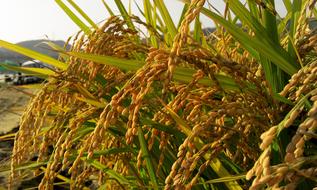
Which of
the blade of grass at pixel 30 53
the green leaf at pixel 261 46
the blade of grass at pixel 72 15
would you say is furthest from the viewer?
the blade of grass at pixel 72 15

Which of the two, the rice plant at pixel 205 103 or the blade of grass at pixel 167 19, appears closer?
the rice plant at pixel 205 103

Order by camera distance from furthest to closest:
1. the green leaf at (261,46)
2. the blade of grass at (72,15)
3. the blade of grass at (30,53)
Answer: the blade of grass at (72,15) → the blade of grass at (30,53) → the green leaf at (261,46)

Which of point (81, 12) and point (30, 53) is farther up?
point (81, 12)

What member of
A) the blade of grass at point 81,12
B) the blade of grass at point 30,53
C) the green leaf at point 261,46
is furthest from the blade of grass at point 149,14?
the green leaf at point 261,46

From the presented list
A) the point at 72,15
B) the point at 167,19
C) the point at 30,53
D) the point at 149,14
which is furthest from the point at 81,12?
the point at 167,19

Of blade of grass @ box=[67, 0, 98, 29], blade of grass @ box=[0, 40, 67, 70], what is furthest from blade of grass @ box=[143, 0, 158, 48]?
blade of grass @ box=[0, 40, 67, 70]

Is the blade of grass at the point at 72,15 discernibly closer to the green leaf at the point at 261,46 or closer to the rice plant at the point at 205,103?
the rice plant at the point at 205,103

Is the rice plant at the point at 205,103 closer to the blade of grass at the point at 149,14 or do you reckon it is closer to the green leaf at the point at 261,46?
the green leaf at the point at 261,46

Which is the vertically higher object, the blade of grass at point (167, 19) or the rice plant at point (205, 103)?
the blade of grass at point (167, 19)

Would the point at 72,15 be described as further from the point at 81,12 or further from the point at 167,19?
the point at 167,19

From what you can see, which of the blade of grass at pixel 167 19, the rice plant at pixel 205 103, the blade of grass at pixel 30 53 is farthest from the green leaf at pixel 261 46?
the blade of grass at pixel 30 53

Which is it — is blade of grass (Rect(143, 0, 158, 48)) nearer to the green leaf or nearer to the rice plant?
the rice plant

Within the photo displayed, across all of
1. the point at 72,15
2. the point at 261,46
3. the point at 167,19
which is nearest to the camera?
the point at 261,46
